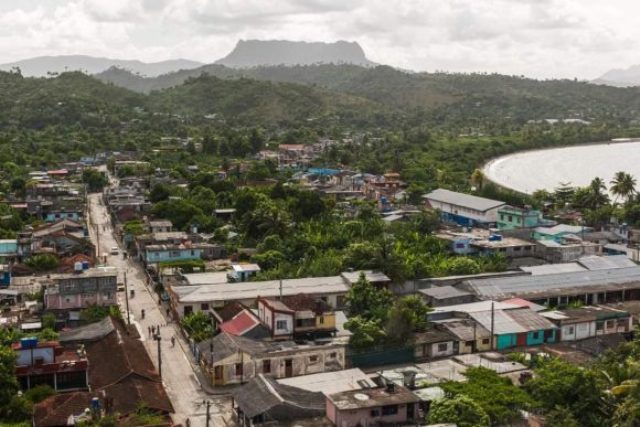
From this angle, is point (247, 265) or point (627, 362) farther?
point (247, 265)

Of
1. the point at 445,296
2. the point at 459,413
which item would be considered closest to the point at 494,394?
the point at 459,413

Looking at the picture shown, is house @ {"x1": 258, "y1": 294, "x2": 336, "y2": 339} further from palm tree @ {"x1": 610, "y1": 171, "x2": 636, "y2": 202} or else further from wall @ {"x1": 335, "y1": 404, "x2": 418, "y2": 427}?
palm tree @ {"x1": 610, "y1": 171, "x2": 636, "y2": 202}

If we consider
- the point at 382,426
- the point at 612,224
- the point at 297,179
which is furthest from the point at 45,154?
the point at 382,426

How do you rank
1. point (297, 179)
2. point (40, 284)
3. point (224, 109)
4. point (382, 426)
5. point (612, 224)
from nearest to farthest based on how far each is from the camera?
point (382, 426), point (40, 284), point (612, 224), point (297, 179), point (224, 109)

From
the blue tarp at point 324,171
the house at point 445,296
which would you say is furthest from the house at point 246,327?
the blue tarp at point 324,171

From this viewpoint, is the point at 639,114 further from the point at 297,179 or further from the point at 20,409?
the point at 20,409

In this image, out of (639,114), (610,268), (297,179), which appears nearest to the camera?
(610,268)
